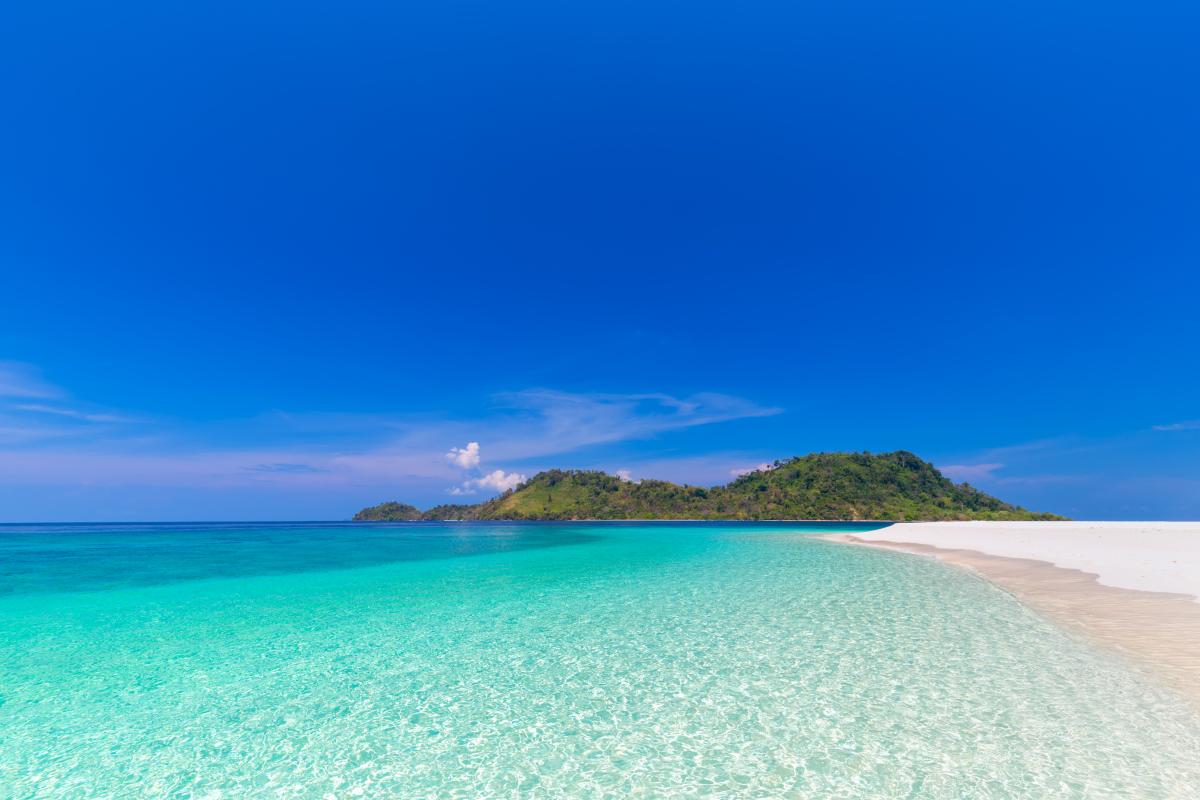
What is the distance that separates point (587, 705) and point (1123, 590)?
22.1 meters

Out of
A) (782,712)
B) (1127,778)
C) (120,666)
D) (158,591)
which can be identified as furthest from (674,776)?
(158,591)

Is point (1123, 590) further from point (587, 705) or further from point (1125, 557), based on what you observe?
point (587, 705)

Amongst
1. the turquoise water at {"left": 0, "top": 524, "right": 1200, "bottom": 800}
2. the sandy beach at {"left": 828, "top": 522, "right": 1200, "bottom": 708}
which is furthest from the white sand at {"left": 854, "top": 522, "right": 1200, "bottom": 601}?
the turquoise water at {"left": 0, "top": 524, "right": 1200, "bottom": 800}

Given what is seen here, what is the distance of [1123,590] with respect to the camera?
19.8 metres

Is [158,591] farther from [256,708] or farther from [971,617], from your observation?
[971,617]

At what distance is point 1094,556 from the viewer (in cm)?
3130

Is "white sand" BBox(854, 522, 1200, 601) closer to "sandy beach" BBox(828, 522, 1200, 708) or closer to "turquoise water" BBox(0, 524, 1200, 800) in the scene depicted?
"sandy beach" BBox(828, 522, 1200, 708)

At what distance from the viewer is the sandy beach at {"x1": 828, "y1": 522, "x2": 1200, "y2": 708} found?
39.2ft

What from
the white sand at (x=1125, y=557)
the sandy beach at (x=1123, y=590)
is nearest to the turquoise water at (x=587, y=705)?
the sandy beach at (x=1123, y=590)

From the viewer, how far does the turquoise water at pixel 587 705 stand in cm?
713

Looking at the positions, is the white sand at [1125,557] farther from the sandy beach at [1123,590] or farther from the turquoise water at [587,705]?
the turquoise water at [587,705]

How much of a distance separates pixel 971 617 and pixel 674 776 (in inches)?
557

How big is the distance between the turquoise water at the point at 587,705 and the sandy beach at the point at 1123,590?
1.03m

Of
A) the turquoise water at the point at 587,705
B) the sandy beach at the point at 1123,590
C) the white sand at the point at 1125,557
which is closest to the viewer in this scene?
the turquoise water at the point at 587,705
